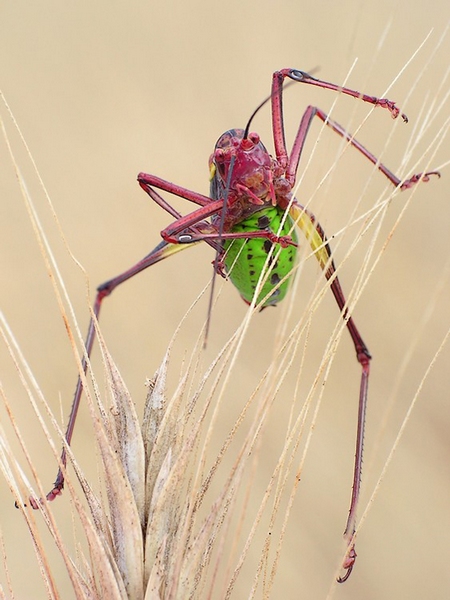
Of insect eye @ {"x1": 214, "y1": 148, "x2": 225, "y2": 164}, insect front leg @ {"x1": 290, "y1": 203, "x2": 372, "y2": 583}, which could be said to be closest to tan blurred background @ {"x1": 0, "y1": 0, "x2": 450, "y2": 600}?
insect front leg @ {"x1": 290, "y1": 203, "x2": 372, "y2": 583}

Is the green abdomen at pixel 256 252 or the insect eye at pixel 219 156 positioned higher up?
the insect eye at pixel 219 156

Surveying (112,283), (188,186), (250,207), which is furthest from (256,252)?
(188,186)

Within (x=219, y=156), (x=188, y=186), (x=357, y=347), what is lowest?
(x=357, y=347)

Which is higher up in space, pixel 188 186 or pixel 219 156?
pixel 188 186

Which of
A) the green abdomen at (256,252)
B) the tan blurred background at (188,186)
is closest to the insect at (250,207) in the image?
the green abdomen at (256,252)

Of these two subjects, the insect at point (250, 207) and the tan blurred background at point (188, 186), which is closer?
the insect at point (250, 207)

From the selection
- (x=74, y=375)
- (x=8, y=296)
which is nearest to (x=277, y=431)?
(x=74, y=375)

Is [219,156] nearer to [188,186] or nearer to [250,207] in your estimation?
[250,207]

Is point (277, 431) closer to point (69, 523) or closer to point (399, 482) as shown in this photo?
point (399, 482)

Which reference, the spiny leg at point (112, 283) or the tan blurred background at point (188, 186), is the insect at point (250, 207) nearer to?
the spiny leg at point (112, 283)
